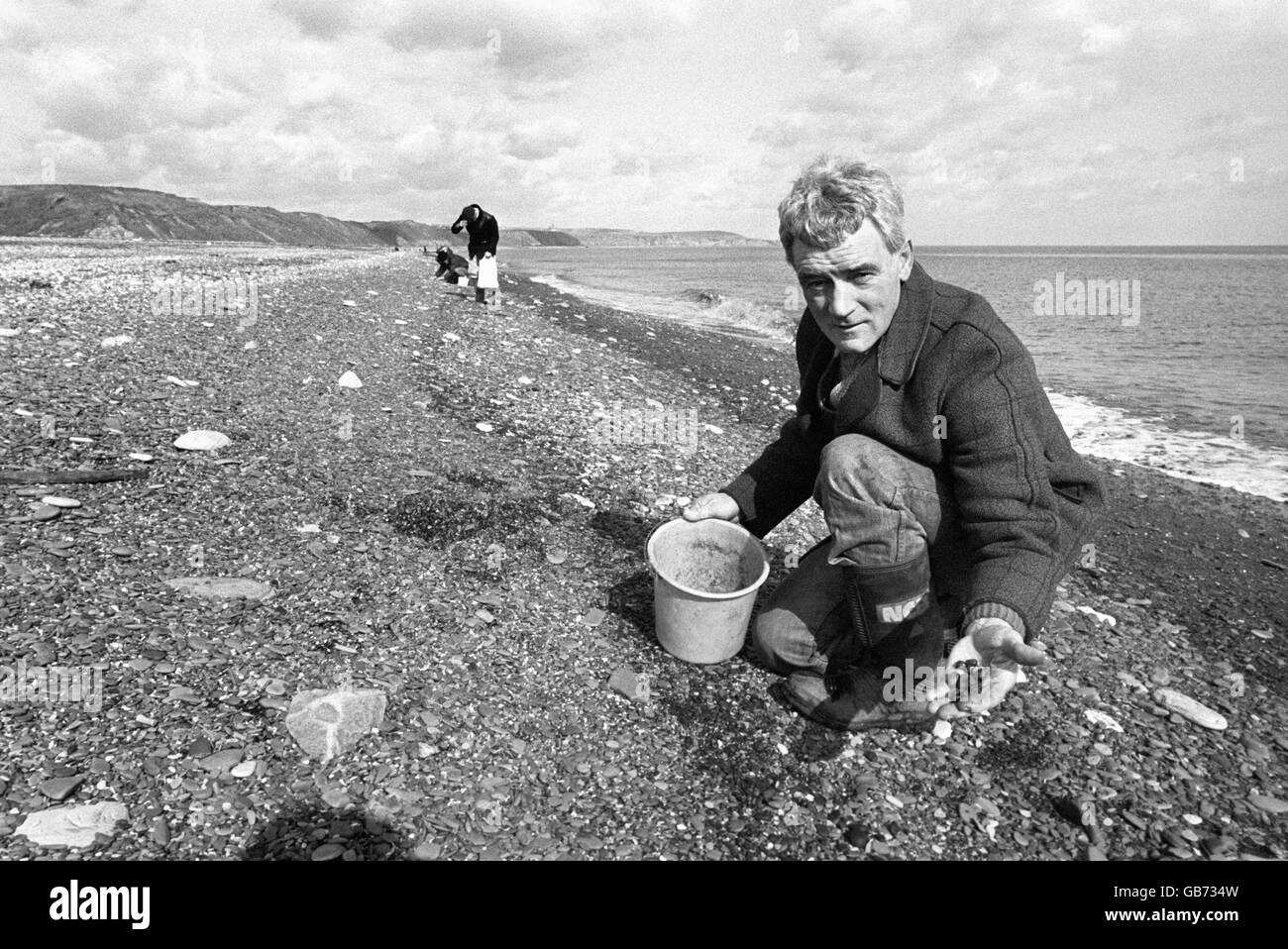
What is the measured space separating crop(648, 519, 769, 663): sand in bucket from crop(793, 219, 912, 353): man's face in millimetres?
1303

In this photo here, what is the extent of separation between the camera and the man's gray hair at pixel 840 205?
2.85m

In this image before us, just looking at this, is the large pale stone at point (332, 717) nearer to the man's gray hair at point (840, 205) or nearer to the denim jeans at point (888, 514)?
the denim jeans at point (888, 514)

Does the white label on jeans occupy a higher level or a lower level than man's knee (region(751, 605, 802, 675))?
higher

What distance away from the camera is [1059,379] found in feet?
49.0

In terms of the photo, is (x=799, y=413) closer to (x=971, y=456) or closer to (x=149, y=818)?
(x=971, y=456)

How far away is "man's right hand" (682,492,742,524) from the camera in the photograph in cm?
401

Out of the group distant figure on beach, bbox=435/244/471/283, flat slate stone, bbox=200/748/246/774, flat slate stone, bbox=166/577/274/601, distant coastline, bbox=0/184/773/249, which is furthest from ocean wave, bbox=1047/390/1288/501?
distant coastline, bbox=0/184/773/249

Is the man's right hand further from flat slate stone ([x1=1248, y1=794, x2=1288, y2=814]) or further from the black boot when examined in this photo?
flat slate stone ([x1=1248, y1=794, x2=1288, y2=814])

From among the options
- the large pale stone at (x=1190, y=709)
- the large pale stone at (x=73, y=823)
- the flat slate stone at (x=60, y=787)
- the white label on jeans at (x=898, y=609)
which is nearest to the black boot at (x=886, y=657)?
the white label on jeans at (x=898, y=609)

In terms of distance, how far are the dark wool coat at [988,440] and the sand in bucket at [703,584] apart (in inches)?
41.6
